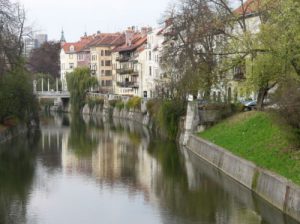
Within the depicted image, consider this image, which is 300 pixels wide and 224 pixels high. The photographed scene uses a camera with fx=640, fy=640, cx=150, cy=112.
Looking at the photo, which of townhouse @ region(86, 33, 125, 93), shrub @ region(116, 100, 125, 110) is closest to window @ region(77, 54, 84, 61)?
townhouse @ region(86, 33, 125, 93)

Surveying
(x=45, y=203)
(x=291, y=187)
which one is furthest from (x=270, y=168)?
(x=45, y=203)

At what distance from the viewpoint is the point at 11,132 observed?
5378 centimetres

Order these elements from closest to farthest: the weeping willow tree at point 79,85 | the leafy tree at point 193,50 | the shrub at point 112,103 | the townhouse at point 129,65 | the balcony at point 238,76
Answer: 1. the balcony at point 238,76
2. the leafy tree at point 193,50
3. the shrub at point 112,103
4. the townhouse at point 129,65
5. the weeping willow tree at point 79,85

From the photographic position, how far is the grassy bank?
26058mm

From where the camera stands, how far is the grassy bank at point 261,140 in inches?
1026

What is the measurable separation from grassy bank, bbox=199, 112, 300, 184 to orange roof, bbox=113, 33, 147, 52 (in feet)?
167

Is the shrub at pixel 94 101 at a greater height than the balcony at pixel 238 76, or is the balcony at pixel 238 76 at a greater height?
the balcony at pixel 238 76

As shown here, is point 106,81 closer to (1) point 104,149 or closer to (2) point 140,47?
(2) point 140,47

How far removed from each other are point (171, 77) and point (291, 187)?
28.4 m

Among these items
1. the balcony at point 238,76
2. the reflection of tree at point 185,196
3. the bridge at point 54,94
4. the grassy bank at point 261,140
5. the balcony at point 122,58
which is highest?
the balcony at point 122,58

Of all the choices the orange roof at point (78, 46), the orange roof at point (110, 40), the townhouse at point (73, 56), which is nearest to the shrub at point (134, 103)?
the orange roof at point (110, 40)

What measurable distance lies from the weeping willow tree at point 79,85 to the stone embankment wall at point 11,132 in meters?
32.9

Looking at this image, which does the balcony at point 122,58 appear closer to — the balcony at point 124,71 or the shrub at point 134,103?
the balcony at point 124,71

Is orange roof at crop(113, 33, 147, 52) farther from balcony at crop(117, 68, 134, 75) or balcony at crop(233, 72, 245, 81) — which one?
balcony at crop(233, 72, 245, 81)
